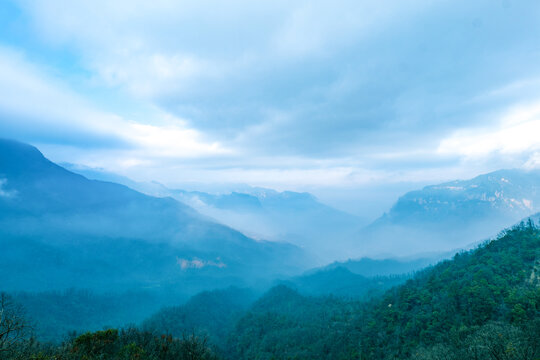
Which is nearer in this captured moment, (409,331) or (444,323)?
(444,323)

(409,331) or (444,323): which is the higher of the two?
(444,323)

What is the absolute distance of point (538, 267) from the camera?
3750 inches

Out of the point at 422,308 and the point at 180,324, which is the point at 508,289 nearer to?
the point at 422,308

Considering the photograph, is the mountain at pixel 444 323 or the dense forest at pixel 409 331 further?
the mountain at pixel 444 323

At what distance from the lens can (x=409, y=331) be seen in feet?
314

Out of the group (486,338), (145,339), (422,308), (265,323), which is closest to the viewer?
(486,338)

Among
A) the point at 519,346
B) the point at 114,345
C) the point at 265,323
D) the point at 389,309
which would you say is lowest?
the point at 265,323

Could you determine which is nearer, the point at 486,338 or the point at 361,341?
the point at 486,338

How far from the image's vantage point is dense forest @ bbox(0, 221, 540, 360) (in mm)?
53781

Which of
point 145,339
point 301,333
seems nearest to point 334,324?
point 301,333

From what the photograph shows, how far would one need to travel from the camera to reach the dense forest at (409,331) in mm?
53781

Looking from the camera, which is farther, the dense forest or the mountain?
the mountain

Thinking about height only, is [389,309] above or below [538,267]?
below

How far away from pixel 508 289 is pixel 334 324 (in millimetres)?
81229
